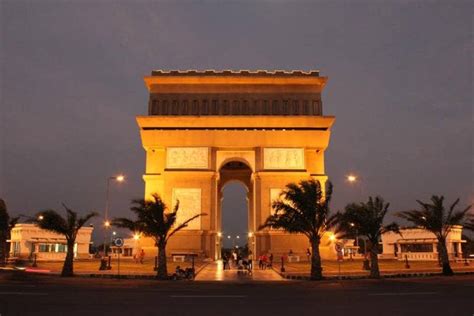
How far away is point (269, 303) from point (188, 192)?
39.5 m

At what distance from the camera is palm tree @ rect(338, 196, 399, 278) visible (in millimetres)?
28906

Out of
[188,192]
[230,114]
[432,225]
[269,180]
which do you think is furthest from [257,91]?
[432,225]

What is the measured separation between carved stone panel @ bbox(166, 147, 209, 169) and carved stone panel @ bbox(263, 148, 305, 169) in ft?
23.4

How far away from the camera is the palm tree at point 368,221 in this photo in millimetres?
28906

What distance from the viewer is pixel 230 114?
5697 cm

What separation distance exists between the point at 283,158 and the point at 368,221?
2636cm

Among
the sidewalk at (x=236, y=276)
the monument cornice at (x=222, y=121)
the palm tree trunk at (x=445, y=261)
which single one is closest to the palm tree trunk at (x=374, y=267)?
the palm tree trunk at (x=445, y=261)

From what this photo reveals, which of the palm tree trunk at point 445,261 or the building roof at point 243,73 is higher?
the building roof at point 243,73

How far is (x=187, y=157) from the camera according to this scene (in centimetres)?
5497

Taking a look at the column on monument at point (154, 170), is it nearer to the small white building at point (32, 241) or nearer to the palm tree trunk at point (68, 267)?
the small white building at point (32, 241)

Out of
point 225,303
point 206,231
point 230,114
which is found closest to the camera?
point 225,303

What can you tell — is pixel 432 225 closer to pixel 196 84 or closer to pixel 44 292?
pixel 44 292

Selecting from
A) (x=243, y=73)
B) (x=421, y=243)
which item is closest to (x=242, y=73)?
(x=243, y=73)

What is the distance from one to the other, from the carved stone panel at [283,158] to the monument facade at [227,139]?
0.12 meters
